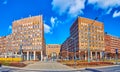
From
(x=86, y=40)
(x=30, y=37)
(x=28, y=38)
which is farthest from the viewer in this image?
(x=86, y=40)

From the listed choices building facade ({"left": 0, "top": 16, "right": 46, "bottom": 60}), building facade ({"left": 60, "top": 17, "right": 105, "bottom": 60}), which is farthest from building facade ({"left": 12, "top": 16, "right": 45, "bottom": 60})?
building facade ({"left": 60, "top": 17, "right": 105, "bottom": 60})

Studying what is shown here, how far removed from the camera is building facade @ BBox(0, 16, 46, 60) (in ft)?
406

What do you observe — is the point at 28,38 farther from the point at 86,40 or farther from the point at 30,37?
the point at 86,40

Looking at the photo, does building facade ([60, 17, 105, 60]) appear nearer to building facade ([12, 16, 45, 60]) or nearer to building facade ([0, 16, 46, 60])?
building facade ([12, 16, 45, 60])

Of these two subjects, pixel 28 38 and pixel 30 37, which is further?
pixel 28 38

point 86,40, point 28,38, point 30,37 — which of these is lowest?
point 86,40

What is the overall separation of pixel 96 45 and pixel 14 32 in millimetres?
54629

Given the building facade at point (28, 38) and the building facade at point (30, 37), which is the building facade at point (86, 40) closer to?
the building facade at point (30, 37)

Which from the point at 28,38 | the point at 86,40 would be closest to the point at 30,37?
the point at 28,38

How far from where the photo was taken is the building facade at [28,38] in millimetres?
123625

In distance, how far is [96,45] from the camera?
5315 inches

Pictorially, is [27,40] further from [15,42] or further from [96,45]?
[96,45]

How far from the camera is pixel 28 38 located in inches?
4998

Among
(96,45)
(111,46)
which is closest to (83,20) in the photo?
(96,45)
